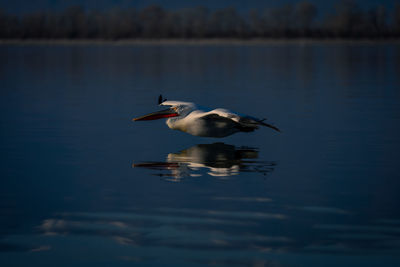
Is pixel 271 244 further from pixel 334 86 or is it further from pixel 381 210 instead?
pixel 334 86

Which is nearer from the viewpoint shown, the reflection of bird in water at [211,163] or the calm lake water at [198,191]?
the calm lake water at [198,191]

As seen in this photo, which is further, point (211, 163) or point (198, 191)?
point (211, 163)

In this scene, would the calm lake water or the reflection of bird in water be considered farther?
the reflection of bird in water

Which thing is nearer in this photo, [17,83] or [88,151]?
[88,151]

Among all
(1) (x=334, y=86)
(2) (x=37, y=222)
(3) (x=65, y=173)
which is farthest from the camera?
(1) (x=334, y=86)

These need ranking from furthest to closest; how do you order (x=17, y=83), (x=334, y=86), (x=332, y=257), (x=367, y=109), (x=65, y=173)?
(x=17, y=83)
(x=334, y=86)
(x=367, y=109)
(x=65, y=173)
(x=332, y=257)

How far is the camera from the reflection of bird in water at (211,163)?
11125 mm

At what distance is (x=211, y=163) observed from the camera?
11.8m

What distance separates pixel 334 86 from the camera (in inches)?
1119

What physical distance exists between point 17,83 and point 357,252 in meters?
25.7

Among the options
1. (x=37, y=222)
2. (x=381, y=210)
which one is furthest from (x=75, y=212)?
(x=381, y=210)

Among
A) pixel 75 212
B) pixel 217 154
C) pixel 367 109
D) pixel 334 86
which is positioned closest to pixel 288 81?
pixel 334 86

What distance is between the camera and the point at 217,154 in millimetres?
12656

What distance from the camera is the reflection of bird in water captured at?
11125mm
